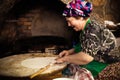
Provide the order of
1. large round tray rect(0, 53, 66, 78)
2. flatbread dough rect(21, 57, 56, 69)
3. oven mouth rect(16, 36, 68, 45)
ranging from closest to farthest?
large round tray rect(0, 53, 66, 78) → flatbread dough rect(21, 57, 56, 69) → oven mouth rect(16, 36, 68, 45)

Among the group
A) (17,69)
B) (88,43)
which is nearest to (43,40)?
(17,69)

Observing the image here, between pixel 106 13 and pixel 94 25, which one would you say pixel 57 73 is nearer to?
pixel 94 25

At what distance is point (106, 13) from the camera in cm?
479

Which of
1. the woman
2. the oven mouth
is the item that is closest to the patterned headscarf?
the woman

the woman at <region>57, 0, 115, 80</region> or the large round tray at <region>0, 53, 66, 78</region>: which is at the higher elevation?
the woman at <region>57, 0, 115, 80</region>

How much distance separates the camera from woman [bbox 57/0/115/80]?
8.14ft

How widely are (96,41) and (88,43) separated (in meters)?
0.08

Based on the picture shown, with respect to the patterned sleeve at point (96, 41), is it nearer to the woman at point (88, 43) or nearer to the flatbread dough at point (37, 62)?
the woman at point (88, 43)

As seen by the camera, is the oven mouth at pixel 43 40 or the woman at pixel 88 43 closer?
the woman at pixel 88 43

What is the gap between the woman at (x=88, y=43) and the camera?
248cm

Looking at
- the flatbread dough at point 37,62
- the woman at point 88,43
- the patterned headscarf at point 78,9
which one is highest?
the patterned headscarf at point 78,9

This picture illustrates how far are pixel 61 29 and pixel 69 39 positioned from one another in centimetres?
29

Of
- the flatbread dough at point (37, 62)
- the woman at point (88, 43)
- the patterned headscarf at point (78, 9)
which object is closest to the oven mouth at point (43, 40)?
the flatbread dough at point (37, 62)

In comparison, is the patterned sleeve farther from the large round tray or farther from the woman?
the large round tray
